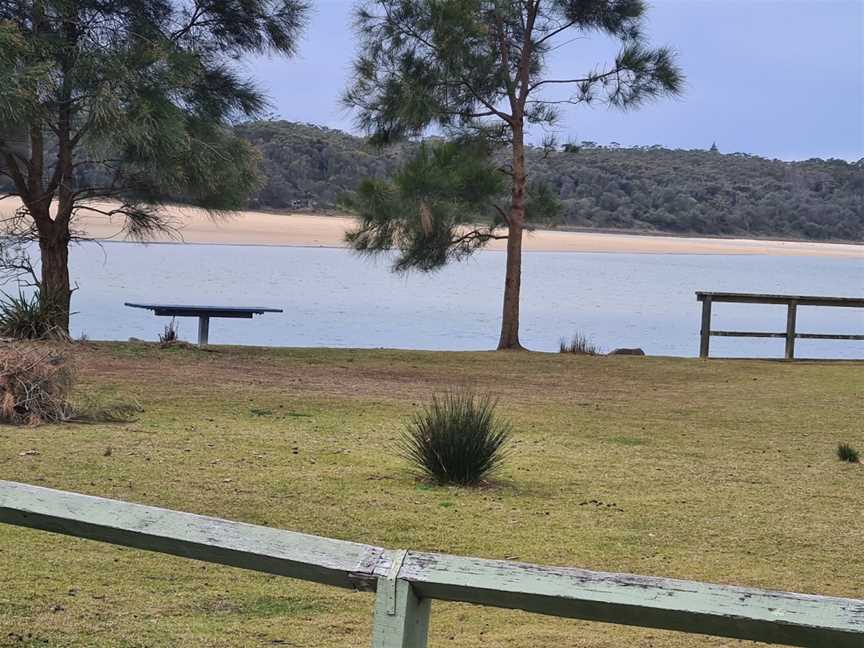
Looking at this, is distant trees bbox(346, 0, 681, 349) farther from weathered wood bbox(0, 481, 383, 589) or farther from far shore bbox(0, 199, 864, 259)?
far shore bbox(0, 199, 864, 259)

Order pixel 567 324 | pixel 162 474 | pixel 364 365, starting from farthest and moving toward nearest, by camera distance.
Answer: pixel 567 324, pixel 364 365, pixel 162 474

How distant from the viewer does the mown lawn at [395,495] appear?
15.1ft

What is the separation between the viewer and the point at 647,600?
221cm

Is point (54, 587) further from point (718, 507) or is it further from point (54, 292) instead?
point (54, 292)

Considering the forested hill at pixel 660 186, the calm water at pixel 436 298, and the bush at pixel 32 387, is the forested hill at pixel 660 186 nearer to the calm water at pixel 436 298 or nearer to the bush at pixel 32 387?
the calm water at pixel 436 298

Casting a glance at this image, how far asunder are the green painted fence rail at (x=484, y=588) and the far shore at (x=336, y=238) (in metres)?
42.2

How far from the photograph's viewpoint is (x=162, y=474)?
6984 millimetres

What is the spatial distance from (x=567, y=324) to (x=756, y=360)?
1265cm

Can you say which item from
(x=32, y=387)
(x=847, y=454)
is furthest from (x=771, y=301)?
(x=32, y=387)

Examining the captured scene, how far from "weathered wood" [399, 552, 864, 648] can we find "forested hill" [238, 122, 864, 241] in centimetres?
4865

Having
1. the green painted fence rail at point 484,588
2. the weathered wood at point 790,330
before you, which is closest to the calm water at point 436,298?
the weathered wood at point 790,330

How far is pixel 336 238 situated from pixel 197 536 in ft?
175

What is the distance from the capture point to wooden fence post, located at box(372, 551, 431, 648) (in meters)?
2.26

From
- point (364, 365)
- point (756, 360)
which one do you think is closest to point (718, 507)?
point (364, 365)
